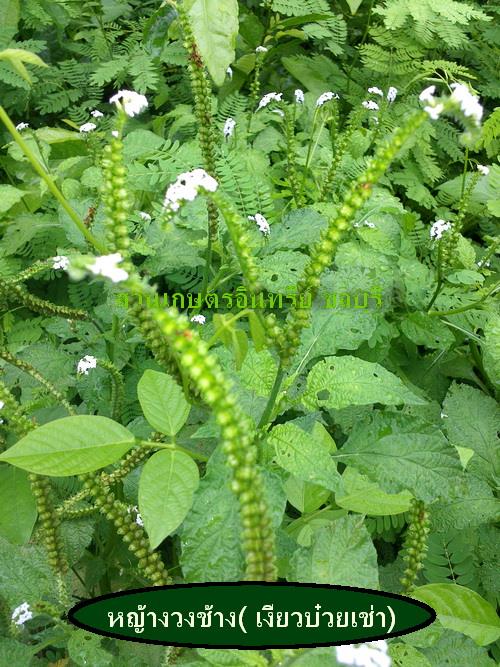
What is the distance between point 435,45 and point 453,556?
7.82 feet

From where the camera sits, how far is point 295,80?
10.8 ft

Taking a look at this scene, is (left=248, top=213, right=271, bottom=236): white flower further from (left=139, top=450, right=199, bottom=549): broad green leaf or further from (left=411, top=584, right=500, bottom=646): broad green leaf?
(left=411, top=584, right=500, bottom=646): broad green leaf

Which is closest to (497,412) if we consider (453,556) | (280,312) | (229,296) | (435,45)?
(453,556)

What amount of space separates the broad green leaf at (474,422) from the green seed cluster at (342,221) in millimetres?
925

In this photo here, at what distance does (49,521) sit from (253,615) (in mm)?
525

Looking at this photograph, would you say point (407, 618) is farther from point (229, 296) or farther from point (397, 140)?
point (229, 296)

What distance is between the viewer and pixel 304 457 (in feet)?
3.63

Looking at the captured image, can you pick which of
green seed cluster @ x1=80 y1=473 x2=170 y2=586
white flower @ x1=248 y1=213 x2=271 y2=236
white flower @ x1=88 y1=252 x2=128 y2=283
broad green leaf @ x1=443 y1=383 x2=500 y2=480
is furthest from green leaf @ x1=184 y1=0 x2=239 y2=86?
broad green leaf @ x1=443 y1=383 x2=500 y2=480

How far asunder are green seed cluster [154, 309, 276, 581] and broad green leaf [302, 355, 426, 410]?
1.46ft

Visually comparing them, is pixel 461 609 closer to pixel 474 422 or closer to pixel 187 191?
pixel 474 422

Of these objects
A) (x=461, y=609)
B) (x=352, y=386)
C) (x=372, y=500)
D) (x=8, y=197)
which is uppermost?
(x=352, y=386)

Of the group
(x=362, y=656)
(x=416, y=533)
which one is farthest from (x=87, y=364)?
(x=362, y=656)

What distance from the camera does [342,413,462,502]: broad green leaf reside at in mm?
1207

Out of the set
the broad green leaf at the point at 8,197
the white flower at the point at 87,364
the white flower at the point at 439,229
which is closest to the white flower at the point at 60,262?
the white flower at the point at 87,364
